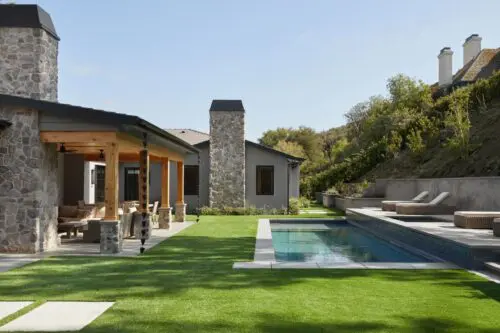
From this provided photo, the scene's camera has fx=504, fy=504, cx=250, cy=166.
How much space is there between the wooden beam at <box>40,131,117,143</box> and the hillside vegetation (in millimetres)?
15411

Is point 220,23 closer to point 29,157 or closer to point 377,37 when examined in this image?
point 377,37

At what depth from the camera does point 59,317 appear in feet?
19.7

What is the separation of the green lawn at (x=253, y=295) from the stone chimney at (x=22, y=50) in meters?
4.86

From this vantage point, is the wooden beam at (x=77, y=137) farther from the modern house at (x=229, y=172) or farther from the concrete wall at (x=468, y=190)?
the modern house at (x=229, y=172)

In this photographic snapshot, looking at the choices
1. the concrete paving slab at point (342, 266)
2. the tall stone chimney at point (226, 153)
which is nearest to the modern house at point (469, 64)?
the tall stone chimney at point (226, 153)

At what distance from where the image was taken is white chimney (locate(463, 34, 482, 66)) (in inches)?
1567

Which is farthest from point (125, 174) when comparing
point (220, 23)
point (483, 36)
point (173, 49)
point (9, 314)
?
point (483, 36)

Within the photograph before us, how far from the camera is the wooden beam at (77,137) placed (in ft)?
36.8

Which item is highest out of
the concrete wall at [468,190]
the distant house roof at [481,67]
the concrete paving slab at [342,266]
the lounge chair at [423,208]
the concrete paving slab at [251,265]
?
the distant house roof at [481,67]

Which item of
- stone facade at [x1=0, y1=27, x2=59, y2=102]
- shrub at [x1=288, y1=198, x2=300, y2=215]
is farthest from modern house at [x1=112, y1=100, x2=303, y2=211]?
stone facade at [x1=0, y1=27, x2=59, y2=102]

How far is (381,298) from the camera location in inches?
275

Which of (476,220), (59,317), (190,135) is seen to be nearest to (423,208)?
(476,220)

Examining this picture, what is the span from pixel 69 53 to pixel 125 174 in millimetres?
10052

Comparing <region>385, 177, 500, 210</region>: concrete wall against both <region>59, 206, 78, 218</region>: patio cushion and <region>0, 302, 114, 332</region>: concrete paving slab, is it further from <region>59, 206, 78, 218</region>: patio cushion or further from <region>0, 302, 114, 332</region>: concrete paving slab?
<region>0, 302, 114, 332</region>: concrete paving slab
